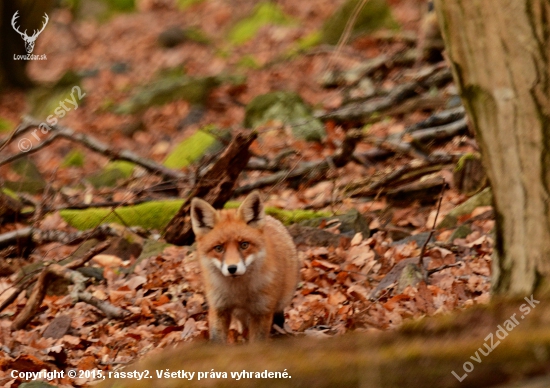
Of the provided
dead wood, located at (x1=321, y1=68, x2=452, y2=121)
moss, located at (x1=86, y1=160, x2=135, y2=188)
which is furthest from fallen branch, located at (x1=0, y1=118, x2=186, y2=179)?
dead wood, located at (x1=321, y1=68, x2=452, y2=121)

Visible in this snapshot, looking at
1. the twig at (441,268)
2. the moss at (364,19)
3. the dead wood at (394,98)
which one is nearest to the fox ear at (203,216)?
the twig at (441,268)

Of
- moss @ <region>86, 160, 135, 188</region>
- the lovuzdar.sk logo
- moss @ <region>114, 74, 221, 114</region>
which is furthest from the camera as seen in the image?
the lovuzdar.sk logo

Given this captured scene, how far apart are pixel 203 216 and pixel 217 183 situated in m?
3.03

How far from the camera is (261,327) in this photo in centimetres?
593

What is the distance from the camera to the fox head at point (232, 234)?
580 centimetres

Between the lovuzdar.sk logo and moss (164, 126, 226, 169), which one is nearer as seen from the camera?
moss (164, 126, 226, 169)

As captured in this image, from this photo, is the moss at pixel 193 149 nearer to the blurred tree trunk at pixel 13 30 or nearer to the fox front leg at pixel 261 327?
the fox front leg at pixel 261 327

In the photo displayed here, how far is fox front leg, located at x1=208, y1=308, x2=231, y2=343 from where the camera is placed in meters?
6.00

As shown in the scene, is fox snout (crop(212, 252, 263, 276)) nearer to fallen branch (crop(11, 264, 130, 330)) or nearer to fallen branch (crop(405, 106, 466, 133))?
fallen branch (crop(11, 264, 130, 330))

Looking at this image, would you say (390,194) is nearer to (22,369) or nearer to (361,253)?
(361,253)

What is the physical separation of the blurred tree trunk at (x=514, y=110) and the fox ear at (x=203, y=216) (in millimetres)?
2668

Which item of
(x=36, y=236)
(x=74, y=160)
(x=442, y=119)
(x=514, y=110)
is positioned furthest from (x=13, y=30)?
(x=514, y=110)

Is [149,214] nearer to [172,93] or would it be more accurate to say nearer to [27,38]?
[172,93]

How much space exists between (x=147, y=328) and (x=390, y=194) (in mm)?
4693
